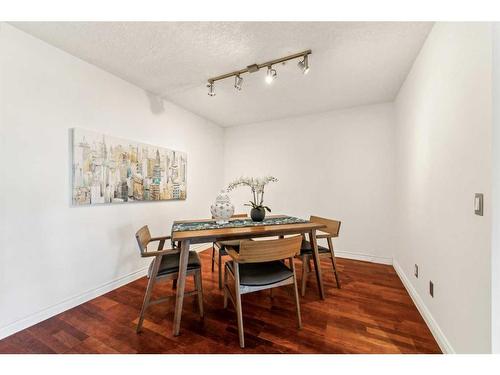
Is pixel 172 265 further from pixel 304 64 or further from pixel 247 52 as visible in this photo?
pixel 304 64

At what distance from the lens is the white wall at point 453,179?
1009 mm

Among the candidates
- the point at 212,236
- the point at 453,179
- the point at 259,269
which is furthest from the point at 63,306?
the point at 453,179

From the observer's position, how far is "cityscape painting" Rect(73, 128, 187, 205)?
1981 millimetres

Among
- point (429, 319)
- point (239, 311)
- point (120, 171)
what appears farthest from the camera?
point (120, 171)

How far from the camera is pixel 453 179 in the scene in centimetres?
129

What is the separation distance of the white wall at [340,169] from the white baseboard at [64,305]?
7.99 feet

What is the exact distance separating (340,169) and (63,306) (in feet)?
12.1

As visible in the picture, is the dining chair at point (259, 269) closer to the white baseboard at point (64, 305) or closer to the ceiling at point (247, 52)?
the white baseboard at point (64, 305)

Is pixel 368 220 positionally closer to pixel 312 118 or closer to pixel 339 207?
pixel 339 207

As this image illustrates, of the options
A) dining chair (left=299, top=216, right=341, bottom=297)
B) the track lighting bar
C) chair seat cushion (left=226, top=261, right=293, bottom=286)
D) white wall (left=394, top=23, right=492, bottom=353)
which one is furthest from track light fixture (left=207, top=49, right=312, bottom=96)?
chair seat cushion (left=226, top=261, right=293, bottom=286)

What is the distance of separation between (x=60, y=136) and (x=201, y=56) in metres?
1.46

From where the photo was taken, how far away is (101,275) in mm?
2166
